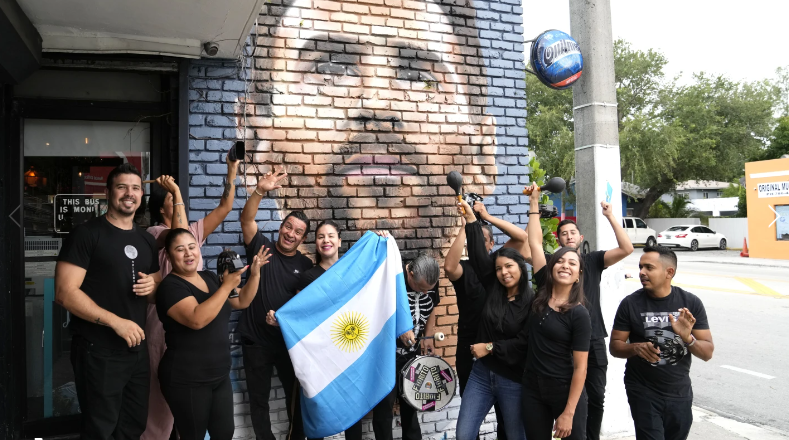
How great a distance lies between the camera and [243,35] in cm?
416

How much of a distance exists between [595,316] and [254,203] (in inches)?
107

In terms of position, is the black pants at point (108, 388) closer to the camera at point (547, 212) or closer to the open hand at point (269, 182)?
the open hand at point (269, 182)

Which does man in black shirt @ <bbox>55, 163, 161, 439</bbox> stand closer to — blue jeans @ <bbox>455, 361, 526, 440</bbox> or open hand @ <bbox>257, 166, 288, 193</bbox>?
open hand @ <bbox>257, 166, 288, 193</bbox>

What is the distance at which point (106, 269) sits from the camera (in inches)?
134

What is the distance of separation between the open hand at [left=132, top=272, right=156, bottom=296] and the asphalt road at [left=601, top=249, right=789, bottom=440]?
3.90 m

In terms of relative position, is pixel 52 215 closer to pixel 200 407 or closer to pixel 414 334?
pixel 200 407

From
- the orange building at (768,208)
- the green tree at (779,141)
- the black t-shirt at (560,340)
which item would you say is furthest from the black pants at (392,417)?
the green tree at (779,141)

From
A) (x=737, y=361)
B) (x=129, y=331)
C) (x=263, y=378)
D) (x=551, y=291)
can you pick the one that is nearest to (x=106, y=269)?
(x=129, y=331)

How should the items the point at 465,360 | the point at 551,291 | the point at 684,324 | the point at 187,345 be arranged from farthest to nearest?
the point at 465,360, the point at 551,291, the point at 684,324, the point at 187,345

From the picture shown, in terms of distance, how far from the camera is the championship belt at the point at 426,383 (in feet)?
14.4

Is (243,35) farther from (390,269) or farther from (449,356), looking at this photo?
(449,356)

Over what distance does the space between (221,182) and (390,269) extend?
1.50m

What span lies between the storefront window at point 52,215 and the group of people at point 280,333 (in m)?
0.84

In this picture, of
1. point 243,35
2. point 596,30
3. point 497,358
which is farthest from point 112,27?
point 596,30
